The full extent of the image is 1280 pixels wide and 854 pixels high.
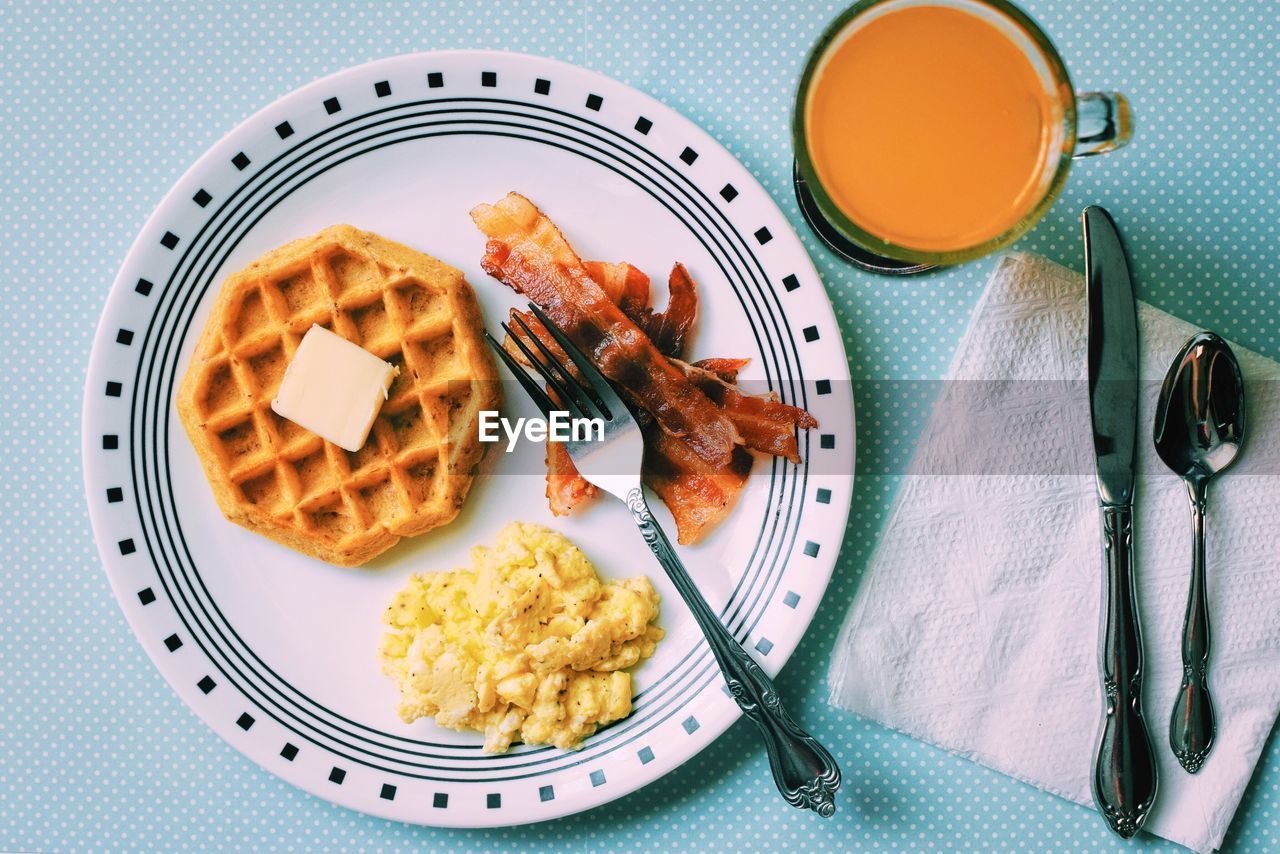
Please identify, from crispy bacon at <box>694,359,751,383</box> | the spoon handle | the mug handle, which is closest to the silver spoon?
the spoon handle

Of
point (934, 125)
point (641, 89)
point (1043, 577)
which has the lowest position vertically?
point (1043, 577)

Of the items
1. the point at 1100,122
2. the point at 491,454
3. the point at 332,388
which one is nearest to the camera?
the point at 1100,122

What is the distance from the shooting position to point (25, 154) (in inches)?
70.1

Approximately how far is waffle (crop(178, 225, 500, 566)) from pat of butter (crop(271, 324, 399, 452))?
1.6 inches

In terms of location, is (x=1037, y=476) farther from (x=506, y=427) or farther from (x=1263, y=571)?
(x=506, y=427)

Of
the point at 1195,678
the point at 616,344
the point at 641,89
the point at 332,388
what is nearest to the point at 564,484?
the point at 616,344

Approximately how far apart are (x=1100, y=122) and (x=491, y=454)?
1088mm

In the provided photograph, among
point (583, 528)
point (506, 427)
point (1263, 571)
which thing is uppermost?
Result: point (506, 427)

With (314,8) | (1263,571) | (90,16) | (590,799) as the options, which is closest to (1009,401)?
(1263,571)

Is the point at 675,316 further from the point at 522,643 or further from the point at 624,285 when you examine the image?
the point at 522,643

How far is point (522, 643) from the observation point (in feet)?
5.23

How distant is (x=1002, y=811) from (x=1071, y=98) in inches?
46.6

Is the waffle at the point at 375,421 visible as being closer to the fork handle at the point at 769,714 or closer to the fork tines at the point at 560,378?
the fork tines at the point at 560,378

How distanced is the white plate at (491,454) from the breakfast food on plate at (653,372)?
0.04 metres
